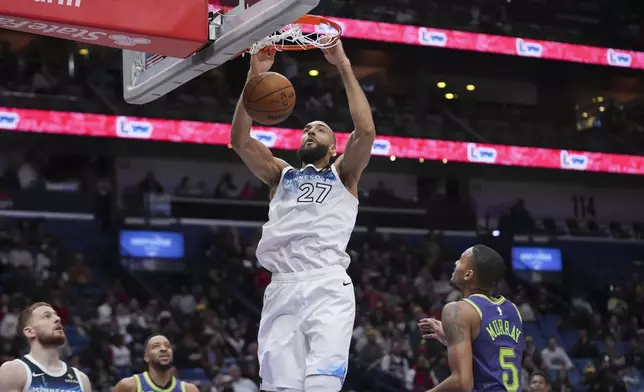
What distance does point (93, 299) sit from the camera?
15211 millimetres

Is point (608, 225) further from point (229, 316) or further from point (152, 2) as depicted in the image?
point (152, 2)

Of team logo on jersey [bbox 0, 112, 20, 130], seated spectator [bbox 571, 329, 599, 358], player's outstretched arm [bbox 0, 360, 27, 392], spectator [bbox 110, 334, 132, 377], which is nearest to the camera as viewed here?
player's outstretched arm [bbox 0, 360, 27, 392]

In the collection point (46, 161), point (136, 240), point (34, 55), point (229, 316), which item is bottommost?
point (229, 316)

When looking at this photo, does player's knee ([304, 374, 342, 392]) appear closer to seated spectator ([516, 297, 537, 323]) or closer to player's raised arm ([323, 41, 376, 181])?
player's raised arm ([323, 41, 376, 181])

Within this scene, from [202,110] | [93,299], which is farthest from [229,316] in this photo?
[202,110]

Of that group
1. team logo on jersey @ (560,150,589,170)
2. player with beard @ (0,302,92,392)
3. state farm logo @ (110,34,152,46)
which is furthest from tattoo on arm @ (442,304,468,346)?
team logo on jersey @ (560,150,589,170)

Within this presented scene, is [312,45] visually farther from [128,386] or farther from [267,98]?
[128,386]

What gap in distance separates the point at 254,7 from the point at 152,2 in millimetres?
479

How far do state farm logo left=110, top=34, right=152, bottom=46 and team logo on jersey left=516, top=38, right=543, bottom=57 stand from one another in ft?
50.8

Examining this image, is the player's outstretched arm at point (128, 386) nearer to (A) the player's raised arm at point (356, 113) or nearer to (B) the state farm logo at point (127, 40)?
(A) the player's raised arm at point (356, 113)

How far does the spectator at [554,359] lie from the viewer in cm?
1554

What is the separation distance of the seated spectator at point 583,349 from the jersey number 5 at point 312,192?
12423mm

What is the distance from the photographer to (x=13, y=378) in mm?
5598

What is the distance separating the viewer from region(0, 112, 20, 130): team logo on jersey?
15672 millimetres
